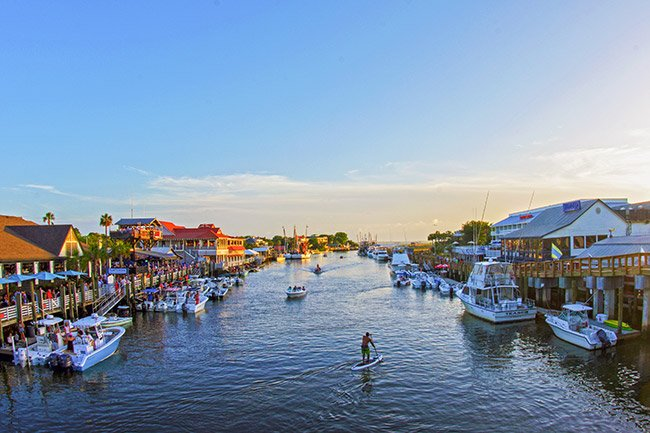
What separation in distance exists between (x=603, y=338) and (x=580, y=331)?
1.68 metres

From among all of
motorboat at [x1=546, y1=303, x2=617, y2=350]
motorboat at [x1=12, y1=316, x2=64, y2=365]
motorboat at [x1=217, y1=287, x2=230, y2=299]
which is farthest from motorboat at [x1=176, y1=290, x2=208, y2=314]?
motorboat at [x1=546, y1=303, x2=617, y2=350]

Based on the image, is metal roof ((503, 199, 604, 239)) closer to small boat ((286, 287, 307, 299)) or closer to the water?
the water

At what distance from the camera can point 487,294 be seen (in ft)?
144

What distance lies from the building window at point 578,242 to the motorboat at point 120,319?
1958 inches

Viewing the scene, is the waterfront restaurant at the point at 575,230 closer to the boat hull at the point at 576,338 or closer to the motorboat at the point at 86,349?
the boat hull at the point at 576,338

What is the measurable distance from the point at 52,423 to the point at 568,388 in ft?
88.8

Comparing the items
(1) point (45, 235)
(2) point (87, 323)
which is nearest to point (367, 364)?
(2) point (87, 323)

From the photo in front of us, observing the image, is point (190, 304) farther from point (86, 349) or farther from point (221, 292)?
point (86, 349)

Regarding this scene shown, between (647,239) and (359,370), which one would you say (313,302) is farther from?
(647,239)

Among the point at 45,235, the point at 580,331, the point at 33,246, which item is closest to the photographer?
the point at 580,331

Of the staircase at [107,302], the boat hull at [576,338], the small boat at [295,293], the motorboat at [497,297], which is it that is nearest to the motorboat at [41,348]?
the staircase at [107,302]

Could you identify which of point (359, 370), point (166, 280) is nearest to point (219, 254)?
point (166, 280)

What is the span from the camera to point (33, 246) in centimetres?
4419

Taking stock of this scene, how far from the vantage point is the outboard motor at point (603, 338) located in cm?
3041
